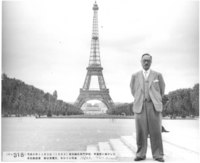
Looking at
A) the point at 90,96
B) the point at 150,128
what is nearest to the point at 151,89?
the point at 150,128

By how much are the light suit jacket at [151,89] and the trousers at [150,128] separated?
0.28ft

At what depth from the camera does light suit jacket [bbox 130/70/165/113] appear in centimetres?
614

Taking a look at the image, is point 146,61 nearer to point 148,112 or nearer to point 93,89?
point 148,112

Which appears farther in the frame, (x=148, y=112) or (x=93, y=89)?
(x=93, y=89)

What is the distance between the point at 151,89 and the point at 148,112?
0.38 metres

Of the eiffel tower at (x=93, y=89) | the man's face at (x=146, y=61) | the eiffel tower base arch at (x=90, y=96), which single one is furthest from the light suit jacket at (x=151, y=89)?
the eiffel tower base arch at (x=90, y=96)

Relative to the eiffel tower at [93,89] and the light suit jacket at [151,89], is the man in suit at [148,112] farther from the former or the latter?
the eiffel tower at [93,89]

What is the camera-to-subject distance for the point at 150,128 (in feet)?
20.2

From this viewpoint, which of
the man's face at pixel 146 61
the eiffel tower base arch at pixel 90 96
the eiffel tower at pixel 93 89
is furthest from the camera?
the eiffel tower base arch at pixel 90 96

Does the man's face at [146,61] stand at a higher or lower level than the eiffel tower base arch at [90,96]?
lower

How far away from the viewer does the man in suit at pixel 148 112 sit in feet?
20.1

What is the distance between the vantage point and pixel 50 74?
11578mm

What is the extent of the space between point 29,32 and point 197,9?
3.62m

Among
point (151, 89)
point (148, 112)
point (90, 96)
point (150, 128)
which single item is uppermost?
point (90, 96)
